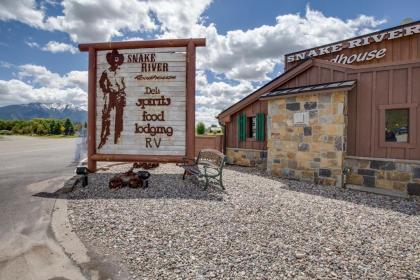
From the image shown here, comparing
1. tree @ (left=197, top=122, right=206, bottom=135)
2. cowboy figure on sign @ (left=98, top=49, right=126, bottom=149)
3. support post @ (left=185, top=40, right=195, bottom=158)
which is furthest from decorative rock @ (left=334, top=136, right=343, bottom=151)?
tree @ (left=197, top=122, right=206, bottom=135)

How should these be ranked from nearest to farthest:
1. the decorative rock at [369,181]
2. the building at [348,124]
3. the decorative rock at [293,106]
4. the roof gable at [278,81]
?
the building at [348,124] → the decorative rock at [369,181] → the decorative rock at [293,106] → the roof gable at [278,81]

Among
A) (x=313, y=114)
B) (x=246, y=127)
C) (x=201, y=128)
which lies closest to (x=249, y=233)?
(x=313, y=114)

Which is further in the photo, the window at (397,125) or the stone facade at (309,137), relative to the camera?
the stone facade at (309,137)

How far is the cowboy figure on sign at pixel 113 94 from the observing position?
8.21 meters

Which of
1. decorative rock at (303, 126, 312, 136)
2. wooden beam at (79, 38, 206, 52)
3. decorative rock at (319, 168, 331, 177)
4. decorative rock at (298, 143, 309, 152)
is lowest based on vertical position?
decorative rock at (319, 168, 331, 177)

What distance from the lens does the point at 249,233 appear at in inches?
155

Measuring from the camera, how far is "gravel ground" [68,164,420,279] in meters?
2.99

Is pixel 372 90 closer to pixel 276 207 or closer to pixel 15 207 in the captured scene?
Answer: pixel 276 207

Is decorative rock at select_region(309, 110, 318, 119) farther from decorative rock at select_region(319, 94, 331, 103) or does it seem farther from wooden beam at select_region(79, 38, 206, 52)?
wooden beam at select_region(79, 38, 206, 52)

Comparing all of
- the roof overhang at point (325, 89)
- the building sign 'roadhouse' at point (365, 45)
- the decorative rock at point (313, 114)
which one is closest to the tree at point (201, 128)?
the building sign 'roadhouse' at point (365, 45)

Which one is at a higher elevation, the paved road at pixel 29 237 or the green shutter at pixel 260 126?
the green shutter at pixel 260 126

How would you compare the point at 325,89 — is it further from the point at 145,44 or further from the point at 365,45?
the point at 365,45

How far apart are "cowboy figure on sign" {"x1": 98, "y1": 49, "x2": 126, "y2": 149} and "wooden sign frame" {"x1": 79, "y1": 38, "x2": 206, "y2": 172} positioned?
0.30 metres

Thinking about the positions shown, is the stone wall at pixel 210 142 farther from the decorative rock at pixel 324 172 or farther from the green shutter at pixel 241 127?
the decorative rock at pixel 324 172
